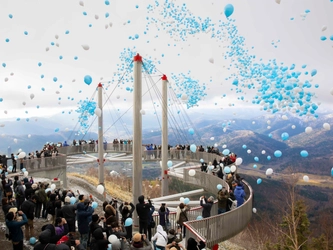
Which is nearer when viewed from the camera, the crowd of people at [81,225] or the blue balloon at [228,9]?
the crowd of people at [81,225]

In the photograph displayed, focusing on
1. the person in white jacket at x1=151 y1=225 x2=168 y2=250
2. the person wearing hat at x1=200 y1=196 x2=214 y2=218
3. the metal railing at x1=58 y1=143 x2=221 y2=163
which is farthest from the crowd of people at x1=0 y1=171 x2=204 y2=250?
the metal railing at x1=58 y1=143 x2=221 y2=163

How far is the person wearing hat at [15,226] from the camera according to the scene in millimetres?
7871

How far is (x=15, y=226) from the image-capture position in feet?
26.2

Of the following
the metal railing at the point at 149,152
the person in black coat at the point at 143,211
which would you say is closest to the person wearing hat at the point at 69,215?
the person in black coat at the point at 143,211

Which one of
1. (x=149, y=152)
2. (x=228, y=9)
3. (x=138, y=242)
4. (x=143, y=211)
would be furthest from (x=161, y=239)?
(x=149, y=152)

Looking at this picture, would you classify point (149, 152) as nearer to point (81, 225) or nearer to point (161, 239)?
point (81, 225)

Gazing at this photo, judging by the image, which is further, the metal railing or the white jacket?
the metal railing

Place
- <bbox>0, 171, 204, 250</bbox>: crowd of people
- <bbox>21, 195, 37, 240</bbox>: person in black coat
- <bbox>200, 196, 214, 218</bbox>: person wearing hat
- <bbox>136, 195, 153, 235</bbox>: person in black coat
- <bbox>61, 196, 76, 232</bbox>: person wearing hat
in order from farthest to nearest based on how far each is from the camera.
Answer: <bbox>200, 196, 214, 218</bbox>: person wearing hat, <bbox>136, 195, 153, 235</bbox>: person in black coat, <bbox>21, 195, 37, 240</bbox>: person in black coat, <bbox>61, 196, 76, 232</bbox>: person wearing hat, <bbox>0, 171, 204, 250</bbox>: crowd of people

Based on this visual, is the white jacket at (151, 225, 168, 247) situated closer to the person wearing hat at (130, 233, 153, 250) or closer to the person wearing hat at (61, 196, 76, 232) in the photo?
the person wearing hat at (130, 233, 153, 250)

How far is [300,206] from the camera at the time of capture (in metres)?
30.8

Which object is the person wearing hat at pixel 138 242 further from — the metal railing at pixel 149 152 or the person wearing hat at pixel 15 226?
the metal railing at pixel 149 152

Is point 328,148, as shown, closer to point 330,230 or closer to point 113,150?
point 330,230

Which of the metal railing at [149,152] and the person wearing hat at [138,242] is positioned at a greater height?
the metal railing at [149,152]

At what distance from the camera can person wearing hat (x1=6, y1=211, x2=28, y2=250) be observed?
7871 mm
